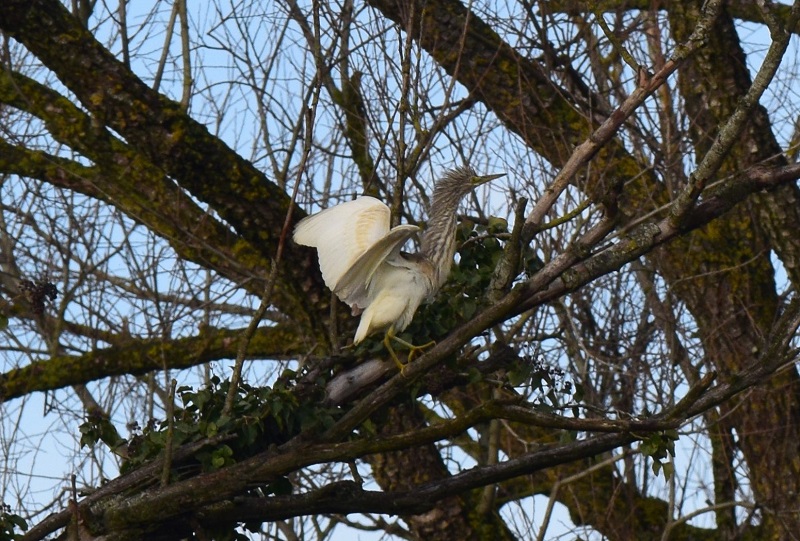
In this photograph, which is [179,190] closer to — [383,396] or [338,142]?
[338,142]

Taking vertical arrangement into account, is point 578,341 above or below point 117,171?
below

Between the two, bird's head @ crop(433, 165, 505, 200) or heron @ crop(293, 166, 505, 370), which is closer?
heron @ crop(293, 166, 505, 370)

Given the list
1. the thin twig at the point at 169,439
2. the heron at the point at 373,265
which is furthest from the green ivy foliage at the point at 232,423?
the heron at the point at 373,265

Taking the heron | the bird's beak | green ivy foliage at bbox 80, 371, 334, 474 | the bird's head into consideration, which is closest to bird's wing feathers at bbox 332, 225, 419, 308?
the heron

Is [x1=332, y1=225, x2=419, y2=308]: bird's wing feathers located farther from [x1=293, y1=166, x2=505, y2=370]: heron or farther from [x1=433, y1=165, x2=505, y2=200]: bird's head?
[x1=433, y1=165, x2=505, y2=200]: bird's head

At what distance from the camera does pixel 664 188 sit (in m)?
7.06

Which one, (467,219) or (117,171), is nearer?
(467,219)

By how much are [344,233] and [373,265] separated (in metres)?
0.18

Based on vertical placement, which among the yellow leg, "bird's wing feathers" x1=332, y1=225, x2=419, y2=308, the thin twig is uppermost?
"bird's wing feathers" x1=332, y1=225, x2=419, y2=308

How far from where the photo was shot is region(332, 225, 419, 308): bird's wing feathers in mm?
4199

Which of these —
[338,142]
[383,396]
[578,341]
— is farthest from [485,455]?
[383,396]

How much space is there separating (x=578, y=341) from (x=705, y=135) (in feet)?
4.59

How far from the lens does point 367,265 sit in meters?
4.45

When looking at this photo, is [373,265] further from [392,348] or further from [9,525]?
[9,525]
